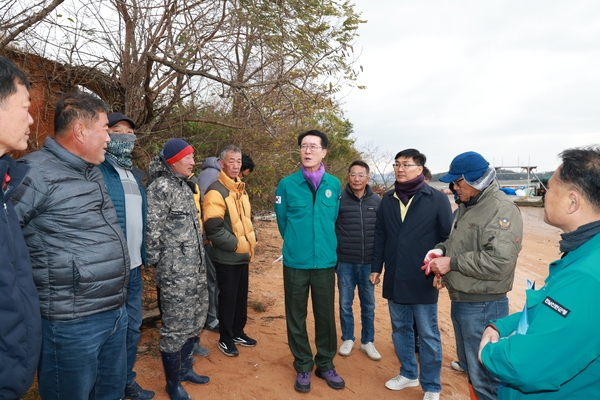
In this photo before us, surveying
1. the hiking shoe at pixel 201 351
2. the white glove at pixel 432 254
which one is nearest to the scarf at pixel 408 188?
the white glove at pixel 432 254

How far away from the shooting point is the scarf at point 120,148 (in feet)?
9.84

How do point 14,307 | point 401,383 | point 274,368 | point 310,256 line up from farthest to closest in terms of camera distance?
1. point 274,368
2. point 401,383
3. point 310,256
4. point 14,307

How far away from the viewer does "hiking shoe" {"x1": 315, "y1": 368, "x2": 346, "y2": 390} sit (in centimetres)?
359

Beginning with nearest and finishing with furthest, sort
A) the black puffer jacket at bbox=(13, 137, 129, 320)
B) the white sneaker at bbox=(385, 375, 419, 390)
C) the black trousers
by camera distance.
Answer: the black puffer jacket at bbox=(13, 137, 129, 320) → the white sneaker at bbox=(385, 375, 419, 390) → the black trousers

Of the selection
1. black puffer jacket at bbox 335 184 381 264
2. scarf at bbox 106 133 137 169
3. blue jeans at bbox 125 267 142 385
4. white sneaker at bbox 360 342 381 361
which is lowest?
white sneaker at bbox 360 342 381 361

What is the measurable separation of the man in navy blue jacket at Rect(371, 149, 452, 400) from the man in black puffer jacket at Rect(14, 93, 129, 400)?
2.39 m

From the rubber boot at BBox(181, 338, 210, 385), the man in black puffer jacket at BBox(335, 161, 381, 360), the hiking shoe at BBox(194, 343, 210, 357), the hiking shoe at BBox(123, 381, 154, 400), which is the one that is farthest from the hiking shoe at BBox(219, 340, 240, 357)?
the man in black puffer jacket at BBox(335, 161, 381, 360)

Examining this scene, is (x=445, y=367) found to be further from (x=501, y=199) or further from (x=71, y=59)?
(x=71, y=59)

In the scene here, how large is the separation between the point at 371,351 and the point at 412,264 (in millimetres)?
1485

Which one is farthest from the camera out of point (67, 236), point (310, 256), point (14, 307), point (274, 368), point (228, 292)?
point (228, 292)

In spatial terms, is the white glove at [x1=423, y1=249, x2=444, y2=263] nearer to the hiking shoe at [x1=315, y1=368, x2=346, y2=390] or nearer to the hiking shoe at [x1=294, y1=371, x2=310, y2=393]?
the hiking shoe at [x1=315, y1=368, x2=346, y2=390]

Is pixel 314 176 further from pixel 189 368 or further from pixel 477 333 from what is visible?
pixel 189 368

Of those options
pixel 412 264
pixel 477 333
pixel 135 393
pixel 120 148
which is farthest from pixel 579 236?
pixel 135 393

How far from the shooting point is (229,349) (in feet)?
13.6
